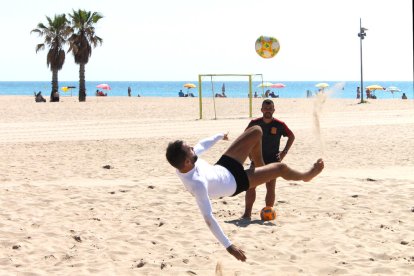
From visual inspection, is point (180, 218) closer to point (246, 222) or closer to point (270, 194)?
point (246, 222)

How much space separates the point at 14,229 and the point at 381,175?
6381 mm

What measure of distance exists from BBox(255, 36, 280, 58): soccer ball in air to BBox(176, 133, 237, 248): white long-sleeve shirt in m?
20.8

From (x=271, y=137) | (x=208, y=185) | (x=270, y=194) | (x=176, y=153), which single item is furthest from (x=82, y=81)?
(x=176, y=153)

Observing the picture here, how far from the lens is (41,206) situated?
838 centimetres

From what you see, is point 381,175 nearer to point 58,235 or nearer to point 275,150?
point 275,150

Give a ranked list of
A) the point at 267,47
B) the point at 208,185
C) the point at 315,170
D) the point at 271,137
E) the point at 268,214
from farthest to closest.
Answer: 1. the point at 267,47
2. the point at 268,214
3. the point at 271,137
4. the point at 315,170
5. the point at 208,185

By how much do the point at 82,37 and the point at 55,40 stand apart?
266 centimetres

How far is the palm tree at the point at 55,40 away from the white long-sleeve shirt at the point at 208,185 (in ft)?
156

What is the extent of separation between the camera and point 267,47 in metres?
26.3

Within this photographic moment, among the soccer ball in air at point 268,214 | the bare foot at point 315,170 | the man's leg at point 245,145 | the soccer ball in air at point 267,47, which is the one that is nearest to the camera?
the man's leg at point 245,145

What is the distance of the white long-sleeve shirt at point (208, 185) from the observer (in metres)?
4.68

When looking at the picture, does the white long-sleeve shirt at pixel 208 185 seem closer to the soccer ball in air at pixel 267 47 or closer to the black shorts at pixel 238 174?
the black shorts at pixel 238 174

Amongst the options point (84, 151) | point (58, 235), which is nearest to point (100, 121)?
point (84, 151)

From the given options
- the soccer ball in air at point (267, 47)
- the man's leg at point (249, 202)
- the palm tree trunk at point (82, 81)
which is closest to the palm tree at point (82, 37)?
the palm tree trunk at point (82, 81)
